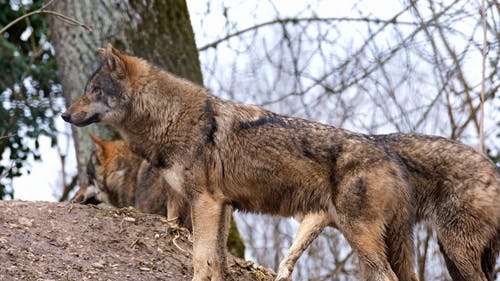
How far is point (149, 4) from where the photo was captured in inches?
474

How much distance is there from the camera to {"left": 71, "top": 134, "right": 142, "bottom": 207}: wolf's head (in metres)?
10.7

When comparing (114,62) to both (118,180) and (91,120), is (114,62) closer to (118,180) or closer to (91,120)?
(91,120)

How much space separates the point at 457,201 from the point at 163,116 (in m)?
2.78

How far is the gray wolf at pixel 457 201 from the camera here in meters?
7.96

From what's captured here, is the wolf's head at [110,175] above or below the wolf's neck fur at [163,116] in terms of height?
below

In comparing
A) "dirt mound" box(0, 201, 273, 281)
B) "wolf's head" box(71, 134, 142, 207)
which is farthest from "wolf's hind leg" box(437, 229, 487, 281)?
"wolf's head" box(71, 134, 142, 207)

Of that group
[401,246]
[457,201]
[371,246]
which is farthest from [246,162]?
[457,201]

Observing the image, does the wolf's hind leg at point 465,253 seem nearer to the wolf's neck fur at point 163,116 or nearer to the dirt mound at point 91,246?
the dirt mound at point 91,246

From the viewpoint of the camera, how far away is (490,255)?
321 inches

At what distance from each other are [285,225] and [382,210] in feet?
25.9

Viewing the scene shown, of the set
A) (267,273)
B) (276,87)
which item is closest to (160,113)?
(267,273)

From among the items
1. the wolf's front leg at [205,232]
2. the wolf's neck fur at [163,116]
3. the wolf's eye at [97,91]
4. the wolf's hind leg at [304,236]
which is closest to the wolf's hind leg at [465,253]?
the wolf's hind leg at [304,236]

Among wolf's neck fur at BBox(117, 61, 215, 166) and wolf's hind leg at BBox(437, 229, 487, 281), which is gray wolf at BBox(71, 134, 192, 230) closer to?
wolf's neck fur at BBox(117, 61, 215, 166)

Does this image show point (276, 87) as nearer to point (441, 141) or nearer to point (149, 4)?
point (149, 4)
